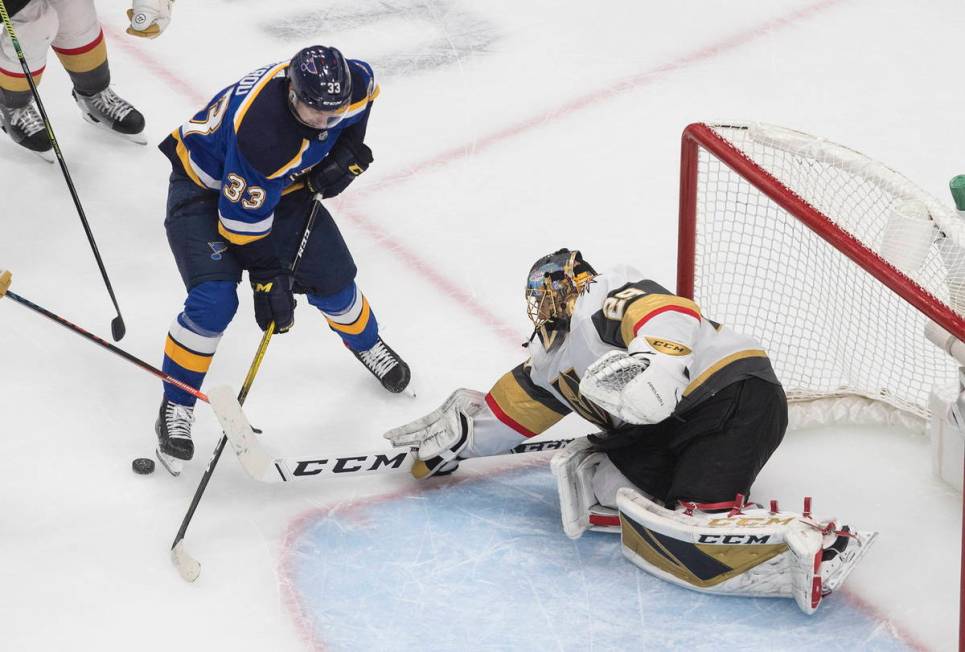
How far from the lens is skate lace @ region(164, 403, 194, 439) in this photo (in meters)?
3.31

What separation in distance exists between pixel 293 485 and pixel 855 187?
1439 mm

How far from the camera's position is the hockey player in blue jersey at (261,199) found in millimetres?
3047

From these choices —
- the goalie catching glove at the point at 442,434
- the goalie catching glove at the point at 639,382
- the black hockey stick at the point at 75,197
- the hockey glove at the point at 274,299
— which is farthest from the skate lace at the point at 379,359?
the goalie catching glove at the point at 639,382

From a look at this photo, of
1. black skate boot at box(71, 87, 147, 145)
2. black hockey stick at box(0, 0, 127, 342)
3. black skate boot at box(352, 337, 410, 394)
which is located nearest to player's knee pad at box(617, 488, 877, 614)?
black skate boot at box(352, 337, 410, 394)

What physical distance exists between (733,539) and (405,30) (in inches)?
116

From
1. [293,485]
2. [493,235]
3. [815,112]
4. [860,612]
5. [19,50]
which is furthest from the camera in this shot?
[815,112]

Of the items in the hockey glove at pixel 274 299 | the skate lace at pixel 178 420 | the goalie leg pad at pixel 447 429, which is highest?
the hockey glove at pixel 274 299

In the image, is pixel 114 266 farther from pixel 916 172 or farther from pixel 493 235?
pixel 916 172

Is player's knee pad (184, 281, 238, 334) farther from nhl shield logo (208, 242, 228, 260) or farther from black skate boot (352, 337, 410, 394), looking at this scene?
black skate boot (352, 337, 410, 394)

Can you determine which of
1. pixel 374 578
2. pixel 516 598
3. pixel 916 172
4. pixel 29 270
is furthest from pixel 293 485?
pixel 916 172

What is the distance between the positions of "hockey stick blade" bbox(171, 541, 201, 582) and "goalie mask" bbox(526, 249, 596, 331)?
2.95 feet

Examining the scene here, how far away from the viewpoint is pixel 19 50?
3.89 metres

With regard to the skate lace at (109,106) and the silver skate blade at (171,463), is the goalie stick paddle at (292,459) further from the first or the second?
the skate lace at (109,106)

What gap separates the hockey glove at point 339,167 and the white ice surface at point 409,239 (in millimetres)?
600
